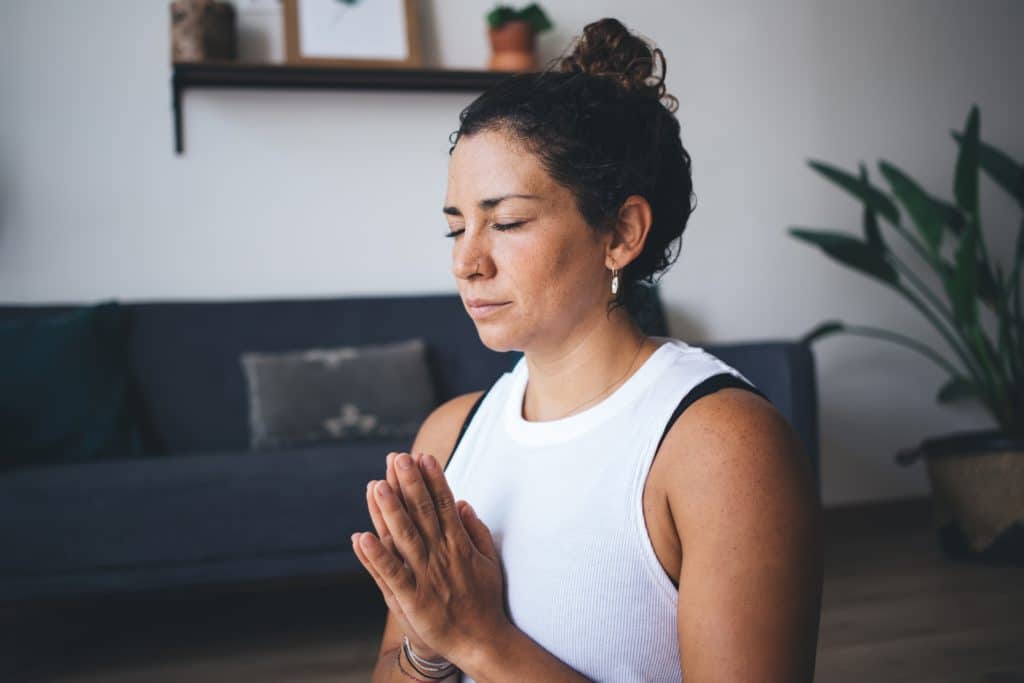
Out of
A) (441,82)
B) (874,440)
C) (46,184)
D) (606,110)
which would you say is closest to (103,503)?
(46,184)

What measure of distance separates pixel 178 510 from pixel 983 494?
2398mm

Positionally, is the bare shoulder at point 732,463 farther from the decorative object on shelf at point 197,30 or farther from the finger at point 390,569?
the decorative object on shelf at point 197,30

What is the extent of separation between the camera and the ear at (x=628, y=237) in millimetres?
933

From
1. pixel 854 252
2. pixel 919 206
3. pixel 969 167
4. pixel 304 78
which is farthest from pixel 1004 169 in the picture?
pixel 304 78

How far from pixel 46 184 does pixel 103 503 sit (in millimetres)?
1340

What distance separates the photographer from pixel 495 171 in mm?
879

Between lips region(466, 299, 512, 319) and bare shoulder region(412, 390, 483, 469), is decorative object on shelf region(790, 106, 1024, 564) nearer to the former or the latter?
bare shoulder region(412, 390, 483, 469)

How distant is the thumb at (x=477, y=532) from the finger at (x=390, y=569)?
9 centimetres

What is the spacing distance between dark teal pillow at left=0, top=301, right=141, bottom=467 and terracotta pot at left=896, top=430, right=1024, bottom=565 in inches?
101

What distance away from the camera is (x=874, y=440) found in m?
3.41

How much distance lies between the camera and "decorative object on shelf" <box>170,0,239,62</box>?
2.66 m

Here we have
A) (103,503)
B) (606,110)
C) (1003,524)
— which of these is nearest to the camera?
(606,110)

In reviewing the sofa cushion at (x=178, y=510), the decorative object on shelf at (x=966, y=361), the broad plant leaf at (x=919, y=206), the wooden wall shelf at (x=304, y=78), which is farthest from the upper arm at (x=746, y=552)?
the broad plant leaf at (x=919, y=206)

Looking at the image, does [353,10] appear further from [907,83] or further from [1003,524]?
[1003,524]
